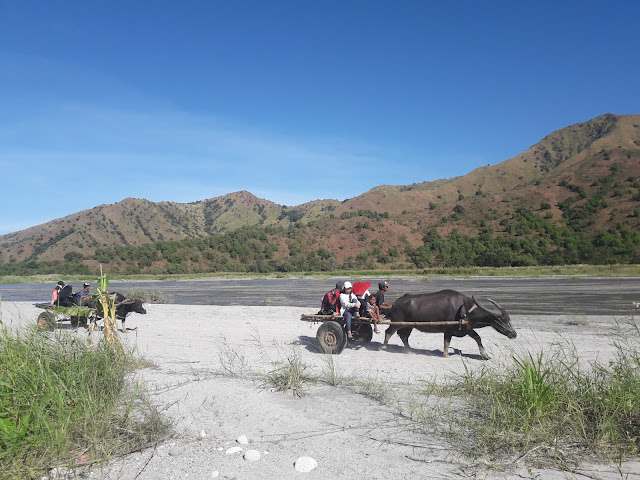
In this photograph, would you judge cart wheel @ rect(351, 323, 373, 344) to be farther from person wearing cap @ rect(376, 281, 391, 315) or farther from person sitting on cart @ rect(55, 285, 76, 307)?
person sitting on cart @ rect(55, 285, 76, 307)

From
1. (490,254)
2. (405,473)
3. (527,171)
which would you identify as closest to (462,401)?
(405,473)

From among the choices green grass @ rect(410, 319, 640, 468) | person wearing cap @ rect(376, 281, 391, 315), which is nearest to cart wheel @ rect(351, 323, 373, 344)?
person wearing cap @ rect(376, 281, 391, 315)

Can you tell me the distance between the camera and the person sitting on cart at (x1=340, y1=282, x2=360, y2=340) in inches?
426

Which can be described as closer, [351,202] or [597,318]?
[597,318]

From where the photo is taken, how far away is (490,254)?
6806 centimetres

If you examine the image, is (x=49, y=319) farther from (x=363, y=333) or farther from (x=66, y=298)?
(x=363, y=333)

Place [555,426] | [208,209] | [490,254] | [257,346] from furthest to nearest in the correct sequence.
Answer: [208,209], [490,254], [257,346], [555,426]

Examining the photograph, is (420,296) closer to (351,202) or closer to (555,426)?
(555,426)

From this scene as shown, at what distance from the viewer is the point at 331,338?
35.2ft

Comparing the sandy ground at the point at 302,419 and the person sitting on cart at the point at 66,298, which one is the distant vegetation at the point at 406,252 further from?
the person sitting on cart at the point at 66,298

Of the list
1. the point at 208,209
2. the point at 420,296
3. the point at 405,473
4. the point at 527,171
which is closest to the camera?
the point at 405,473

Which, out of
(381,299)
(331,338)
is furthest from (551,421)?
(381,299)

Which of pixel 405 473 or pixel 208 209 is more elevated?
pixel 208 209

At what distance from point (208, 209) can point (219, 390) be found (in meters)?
173
